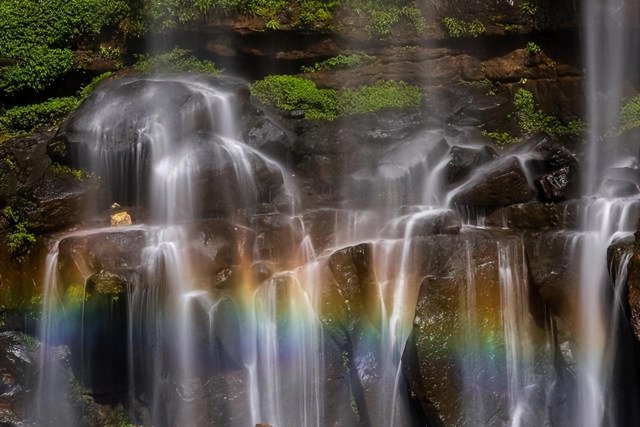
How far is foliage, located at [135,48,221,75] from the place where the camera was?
17.1 m

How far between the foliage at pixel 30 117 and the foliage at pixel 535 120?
365 inches

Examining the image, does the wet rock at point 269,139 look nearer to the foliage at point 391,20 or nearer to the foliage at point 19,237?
the foliage at point 391,20

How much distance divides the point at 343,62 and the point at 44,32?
6.55 metres

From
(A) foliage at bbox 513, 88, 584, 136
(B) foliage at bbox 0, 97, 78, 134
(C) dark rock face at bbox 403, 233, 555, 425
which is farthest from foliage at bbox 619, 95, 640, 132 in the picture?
(B) foliage at bbox 0, 97, 78, 134

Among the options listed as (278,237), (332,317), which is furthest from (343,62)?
(332,317)

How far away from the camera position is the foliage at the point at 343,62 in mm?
16906

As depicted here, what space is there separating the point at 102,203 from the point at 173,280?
2735 millimetres

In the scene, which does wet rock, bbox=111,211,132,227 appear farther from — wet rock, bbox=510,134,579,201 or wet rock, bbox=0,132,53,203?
wet rock, bbox=510,134,579,201

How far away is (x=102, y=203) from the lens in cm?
1335

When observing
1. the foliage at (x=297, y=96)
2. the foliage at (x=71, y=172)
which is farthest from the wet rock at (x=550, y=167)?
the foliage at (x=71, y=172)

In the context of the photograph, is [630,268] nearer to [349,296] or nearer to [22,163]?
[349,296]

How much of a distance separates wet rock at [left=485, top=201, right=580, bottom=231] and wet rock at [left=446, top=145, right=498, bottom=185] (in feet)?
4.94

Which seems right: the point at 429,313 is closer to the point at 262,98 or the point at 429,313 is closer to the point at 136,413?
the point at 136,413

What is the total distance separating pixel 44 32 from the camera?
16.9 metres
